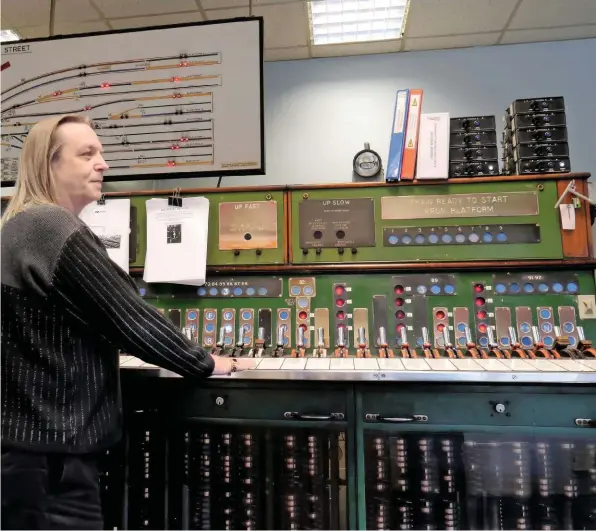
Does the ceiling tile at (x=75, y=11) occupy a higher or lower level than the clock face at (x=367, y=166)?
higher

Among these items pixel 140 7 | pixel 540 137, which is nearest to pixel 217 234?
pixel 540 137

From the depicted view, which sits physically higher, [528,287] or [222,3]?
[222,3]

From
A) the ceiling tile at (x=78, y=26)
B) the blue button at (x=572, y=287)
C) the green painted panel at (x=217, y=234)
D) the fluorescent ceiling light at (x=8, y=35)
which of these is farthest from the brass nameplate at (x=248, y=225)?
the fluorescent ceiling light at (x=8, y=35)

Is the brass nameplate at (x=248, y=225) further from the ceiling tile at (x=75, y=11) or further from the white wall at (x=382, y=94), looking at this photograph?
the ceiling tile at (x=75, y=11)

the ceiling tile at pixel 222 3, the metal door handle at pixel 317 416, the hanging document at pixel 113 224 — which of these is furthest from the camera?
the ceiling tile at pixel 222 3

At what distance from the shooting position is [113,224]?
1.56m

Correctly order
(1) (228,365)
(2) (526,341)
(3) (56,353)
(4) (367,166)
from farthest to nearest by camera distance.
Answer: (4) (367,166), (2) (526,341), (1) (228,365), (3) (56,353)

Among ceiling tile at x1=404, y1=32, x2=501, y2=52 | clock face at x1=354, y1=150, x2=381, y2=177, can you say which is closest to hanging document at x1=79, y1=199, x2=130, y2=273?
clock face at x1=354, y1=150, x2=381, y2=177

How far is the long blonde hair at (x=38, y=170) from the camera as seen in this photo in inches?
35.0

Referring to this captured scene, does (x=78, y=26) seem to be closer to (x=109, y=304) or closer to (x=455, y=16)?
(x=455, y=16)

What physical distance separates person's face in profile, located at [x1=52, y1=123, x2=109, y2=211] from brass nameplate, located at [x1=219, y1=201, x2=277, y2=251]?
59 cm

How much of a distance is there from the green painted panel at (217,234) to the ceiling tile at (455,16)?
144cm

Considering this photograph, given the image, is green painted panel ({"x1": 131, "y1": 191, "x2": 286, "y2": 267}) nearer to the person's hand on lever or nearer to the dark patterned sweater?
the person's hand on lever

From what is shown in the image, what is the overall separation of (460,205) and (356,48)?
59.7 inches
